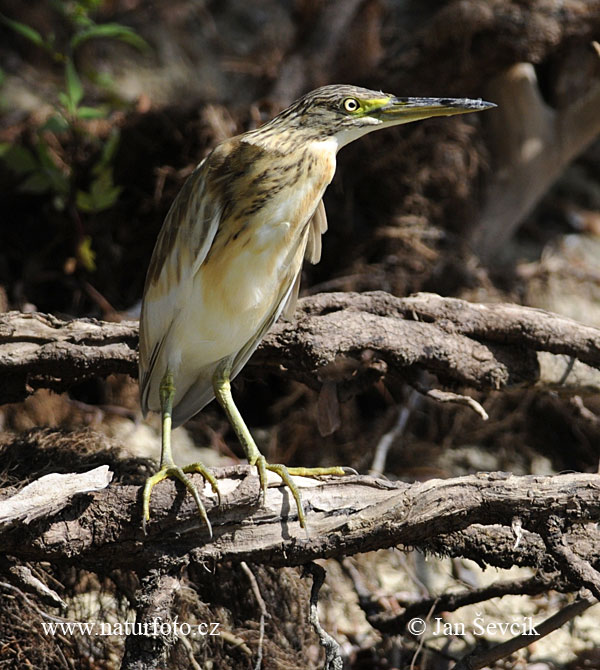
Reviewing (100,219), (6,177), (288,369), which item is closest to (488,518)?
(288,369)

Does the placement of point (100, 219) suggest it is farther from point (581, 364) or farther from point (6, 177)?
point (581, 364)

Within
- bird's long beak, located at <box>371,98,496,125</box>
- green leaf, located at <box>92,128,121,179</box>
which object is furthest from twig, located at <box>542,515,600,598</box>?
green leaf, located at <box>92,128,121,179</box>

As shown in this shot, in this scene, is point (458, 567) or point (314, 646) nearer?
point (314, 646)

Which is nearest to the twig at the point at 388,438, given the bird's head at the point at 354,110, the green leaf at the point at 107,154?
the bird's head at the point at 354,110

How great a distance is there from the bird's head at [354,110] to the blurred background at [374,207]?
991mm

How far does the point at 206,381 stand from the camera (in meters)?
1.85

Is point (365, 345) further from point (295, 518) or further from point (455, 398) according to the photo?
point (295, 518)

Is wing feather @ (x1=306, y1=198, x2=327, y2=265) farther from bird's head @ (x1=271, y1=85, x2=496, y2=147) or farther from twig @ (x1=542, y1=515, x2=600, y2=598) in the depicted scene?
twig @ (x1=542, y1=515, x2=600, y2=598)

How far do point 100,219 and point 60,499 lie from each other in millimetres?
1741

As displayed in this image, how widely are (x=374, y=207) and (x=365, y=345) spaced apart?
132 cm

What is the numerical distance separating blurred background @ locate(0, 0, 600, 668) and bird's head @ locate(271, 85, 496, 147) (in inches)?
39.0

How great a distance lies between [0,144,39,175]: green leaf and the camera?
2.67 m

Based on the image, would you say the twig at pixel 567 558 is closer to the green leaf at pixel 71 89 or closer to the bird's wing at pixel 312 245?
the bird's wing at pixel 312 245

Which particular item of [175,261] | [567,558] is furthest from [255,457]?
[567,558]
